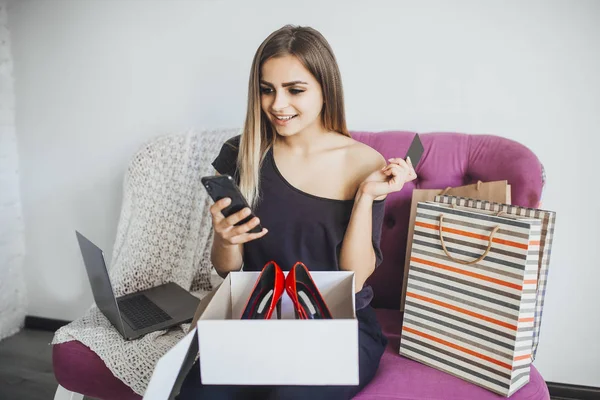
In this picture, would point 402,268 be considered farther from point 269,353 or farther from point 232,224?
point 269,353

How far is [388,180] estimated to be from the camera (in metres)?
0.93

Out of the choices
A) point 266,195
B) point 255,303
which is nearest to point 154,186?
point 266,195

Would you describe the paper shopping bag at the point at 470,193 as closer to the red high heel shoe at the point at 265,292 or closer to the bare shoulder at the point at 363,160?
the bare shoulder at the point at 363,160

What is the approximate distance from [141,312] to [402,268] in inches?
28.6

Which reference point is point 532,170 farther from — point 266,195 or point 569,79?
point 266,195

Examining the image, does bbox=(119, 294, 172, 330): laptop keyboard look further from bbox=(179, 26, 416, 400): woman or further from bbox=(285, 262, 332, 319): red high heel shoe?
bbox=(285, 262, 332, 319): red high heel shoe

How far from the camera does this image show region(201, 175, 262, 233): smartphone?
2.40ft

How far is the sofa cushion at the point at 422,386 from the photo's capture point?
871mm

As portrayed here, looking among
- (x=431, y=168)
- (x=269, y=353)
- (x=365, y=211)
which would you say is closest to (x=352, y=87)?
(x=431, y=168)

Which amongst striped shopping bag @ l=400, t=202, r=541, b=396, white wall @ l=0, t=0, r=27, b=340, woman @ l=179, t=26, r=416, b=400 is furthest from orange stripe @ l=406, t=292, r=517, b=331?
white wall @ l=0, t=0, r=27, b=340

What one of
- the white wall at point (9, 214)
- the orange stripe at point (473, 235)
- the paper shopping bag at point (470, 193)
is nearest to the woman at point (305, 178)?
the orange stripe at point (473, 235)

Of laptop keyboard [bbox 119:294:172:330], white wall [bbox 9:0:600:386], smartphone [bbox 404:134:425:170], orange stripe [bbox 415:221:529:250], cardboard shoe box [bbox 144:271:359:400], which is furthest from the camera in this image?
white wall [bbox 9:0:600:386]

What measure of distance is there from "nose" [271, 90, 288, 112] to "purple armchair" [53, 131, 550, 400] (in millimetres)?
429

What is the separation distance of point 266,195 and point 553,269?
983 mm
